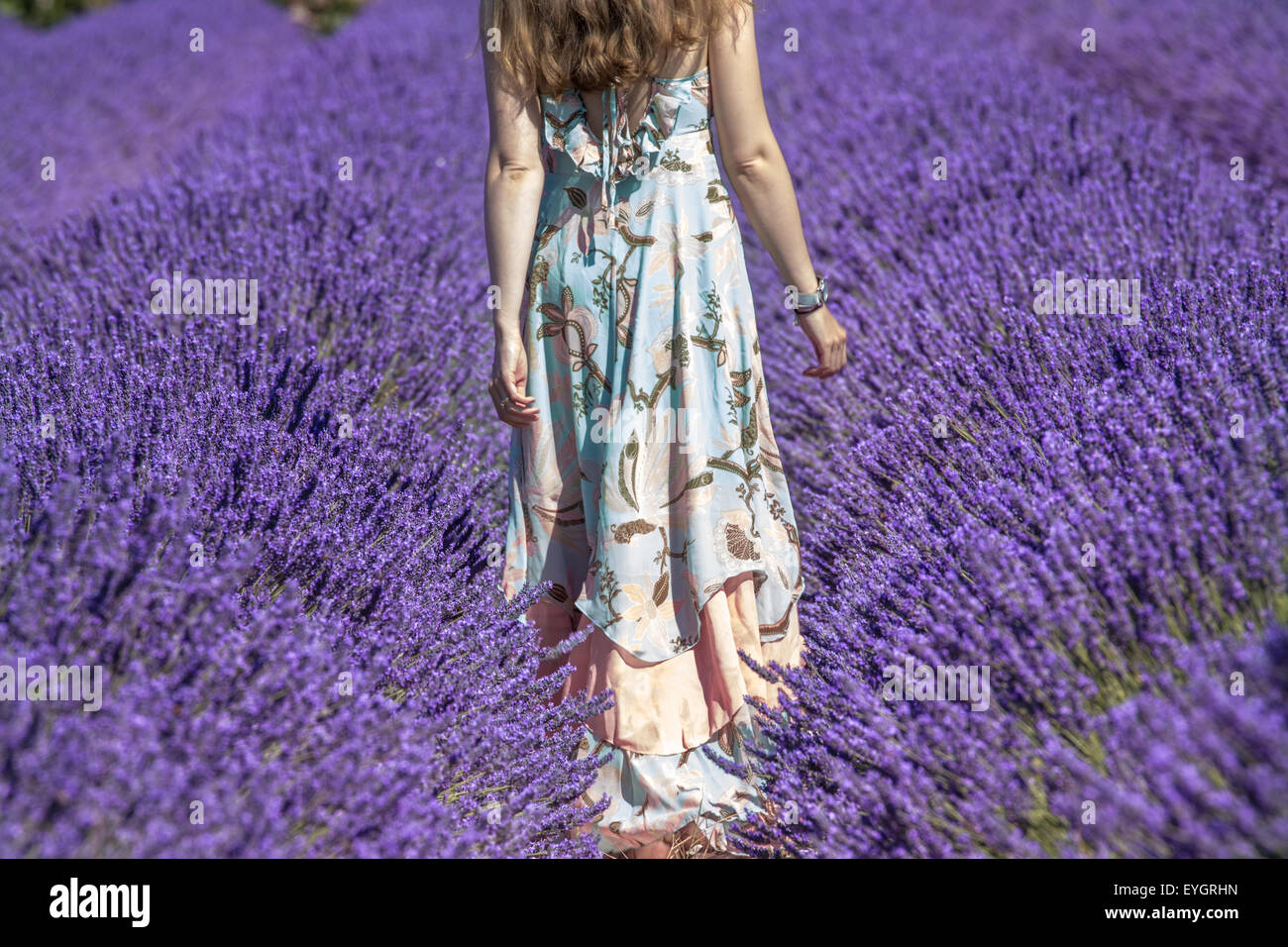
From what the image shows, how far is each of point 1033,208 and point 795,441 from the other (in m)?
0.99

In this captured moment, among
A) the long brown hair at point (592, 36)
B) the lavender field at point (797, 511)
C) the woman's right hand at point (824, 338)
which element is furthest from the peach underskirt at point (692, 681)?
the long brown hair at point (592, 36)

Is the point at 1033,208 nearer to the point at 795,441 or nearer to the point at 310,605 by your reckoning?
the point at 795,441

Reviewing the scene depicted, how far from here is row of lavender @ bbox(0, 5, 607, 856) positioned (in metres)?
1.32

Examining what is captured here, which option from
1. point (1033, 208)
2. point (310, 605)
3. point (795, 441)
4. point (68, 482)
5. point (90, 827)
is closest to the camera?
point (90, 827)

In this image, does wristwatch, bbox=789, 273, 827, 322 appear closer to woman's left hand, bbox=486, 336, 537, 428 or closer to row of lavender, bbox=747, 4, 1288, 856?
row of lavender, bbox=747, 4, 1288, 856

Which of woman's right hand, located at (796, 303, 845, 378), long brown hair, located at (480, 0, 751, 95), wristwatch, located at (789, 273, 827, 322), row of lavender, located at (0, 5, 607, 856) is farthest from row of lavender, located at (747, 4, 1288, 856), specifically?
long brown hair, located at (480, 0, 751, 95)

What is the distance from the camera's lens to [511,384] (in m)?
1.96

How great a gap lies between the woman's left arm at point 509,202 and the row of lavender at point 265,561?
0.33m

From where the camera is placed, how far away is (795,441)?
2.84m

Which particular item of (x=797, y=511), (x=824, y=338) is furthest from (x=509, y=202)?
(x=797, y=511)

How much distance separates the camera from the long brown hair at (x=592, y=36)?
1.77 metres

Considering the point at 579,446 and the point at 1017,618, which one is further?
the point at 579,446

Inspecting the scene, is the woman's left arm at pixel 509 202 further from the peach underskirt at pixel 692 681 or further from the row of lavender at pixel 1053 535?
the row of lavender at pixel 1053 535
